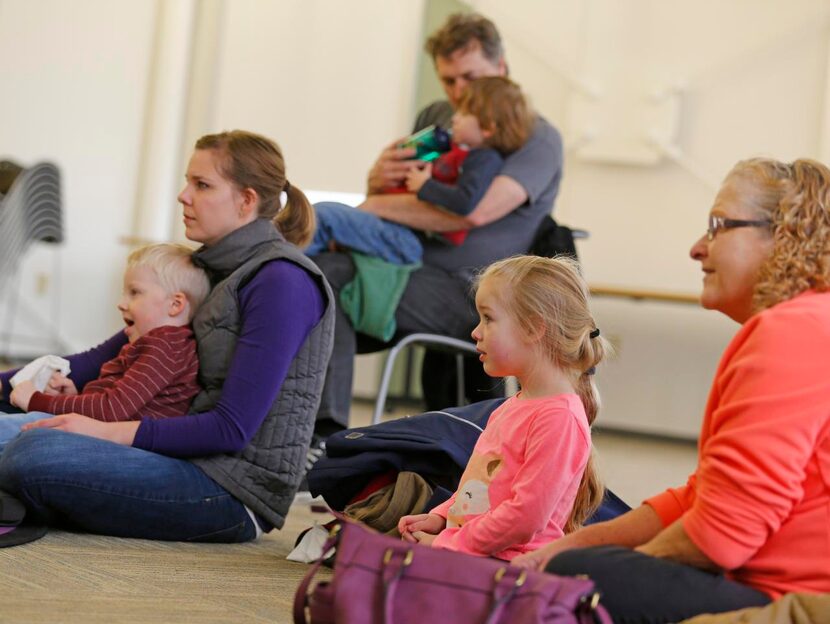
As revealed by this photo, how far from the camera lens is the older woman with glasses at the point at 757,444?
1283mm

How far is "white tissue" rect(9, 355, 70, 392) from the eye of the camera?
2463 millimetres

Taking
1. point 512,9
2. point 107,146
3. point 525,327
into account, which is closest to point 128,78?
point 107,146

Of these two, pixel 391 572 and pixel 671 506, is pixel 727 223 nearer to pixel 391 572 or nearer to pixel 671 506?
pixel 671 506

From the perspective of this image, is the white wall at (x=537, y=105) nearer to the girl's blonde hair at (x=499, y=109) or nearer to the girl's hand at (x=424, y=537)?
the girl's blonde hair at (x=499, y=109)

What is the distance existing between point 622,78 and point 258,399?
4004 mm

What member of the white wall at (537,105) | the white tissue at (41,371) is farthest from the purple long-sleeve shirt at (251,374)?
the white wall at (537,105)

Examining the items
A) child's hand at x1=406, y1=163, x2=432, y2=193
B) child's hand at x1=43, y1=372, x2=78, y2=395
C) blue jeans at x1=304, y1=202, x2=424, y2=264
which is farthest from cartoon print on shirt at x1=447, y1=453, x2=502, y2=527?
child's hand at x1=406, y1=163, x2=432, y2=193

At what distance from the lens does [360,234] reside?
10.6 feet

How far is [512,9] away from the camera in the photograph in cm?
594

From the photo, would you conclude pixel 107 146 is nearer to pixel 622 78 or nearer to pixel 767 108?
pixel 622 78

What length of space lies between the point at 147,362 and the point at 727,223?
1.21 m

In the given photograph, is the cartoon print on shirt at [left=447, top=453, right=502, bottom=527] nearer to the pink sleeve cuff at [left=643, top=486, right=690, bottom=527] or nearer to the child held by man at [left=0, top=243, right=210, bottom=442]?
the pink sleeve cuff at [left=643, top=486, right=690, bottom=527]

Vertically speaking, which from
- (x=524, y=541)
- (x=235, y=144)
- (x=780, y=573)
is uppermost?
(x=235, y=144)

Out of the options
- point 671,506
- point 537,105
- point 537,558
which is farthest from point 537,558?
point 537,105
